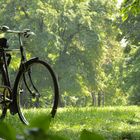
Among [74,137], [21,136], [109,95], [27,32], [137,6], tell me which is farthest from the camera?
[109,95]

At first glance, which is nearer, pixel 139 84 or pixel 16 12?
pixel 139 84

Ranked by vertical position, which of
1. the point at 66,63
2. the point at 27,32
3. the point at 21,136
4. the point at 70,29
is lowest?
the point at 66,63

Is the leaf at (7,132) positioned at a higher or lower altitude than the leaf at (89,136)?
higher

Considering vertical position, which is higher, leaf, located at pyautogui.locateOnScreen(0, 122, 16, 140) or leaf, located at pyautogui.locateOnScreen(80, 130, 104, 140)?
leaf, located at pyautogui.locateOnScreen(0, 122, 16, 140)

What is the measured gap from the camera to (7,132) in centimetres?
66

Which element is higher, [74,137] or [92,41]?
[74,137]

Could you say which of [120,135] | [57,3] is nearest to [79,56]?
[57,3]

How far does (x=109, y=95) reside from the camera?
6116cm

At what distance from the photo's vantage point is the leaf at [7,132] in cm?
65

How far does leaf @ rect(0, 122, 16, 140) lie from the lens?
25.7 inches

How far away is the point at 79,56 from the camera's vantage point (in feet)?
143

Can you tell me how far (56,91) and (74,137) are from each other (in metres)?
1.09

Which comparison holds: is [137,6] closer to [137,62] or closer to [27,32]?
[27,32]

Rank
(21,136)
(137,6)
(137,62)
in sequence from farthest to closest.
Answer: (137,62), (137,6), (21,136)
